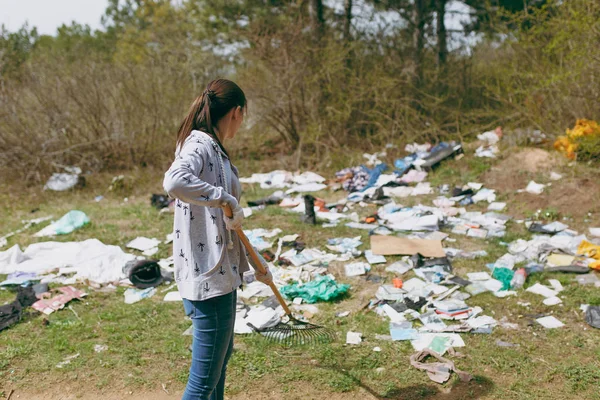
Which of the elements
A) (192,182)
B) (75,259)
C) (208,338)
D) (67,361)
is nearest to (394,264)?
(67,361)

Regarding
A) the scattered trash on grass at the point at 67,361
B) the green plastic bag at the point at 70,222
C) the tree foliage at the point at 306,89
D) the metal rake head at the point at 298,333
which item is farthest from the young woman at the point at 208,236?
the tree foliage at the point at 306,89

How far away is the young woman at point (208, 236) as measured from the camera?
211 cm

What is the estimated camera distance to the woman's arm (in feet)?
6.53

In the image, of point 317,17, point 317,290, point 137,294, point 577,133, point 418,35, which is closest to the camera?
point 317,290

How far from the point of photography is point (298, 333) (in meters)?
3.46

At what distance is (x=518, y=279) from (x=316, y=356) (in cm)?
229

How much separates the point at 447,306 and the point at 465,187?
3.95 metres

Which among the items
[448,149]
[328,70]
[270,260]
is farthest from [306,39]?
[270,260]

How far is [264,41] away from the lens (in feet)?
34.0

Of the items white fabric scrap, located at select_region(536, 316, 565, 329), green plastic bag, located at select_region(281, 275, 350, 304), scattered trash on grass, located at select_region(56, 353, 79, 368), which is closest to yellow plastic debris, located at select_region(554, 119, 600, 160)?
white fabric scrap, located at select_region(536, 316, 565, 329)

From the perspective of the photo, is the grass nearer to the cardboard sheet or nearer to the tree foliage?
the cardboard sheet

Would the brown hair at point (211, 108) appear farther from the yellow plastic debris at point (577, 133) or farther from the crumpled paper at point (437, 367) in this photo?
the yellow plastic debris at point (577, 133)

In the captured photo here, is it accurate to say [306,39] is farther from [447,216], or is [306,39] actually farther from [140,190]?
[447,216]

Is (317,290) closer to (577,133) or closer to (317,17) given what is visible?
(577,133)
